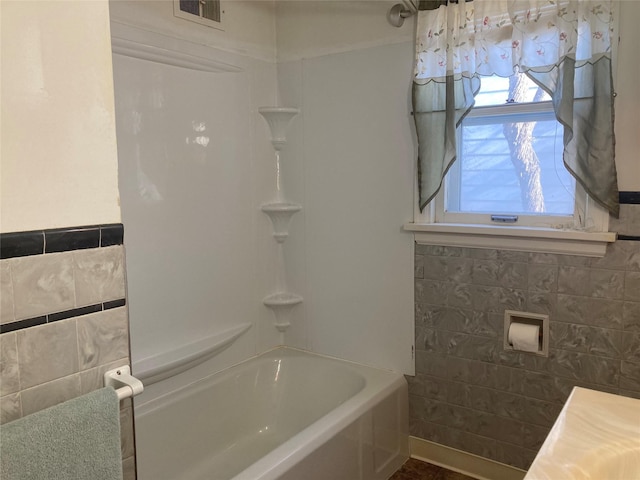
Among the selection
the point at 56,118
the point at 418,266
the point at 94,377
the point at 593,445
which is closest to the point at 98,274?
the point at 94,377

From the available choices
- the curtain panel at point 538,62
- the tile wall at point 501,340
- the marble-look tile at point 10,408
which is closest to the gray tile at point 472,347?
the tile wall at point 501,340

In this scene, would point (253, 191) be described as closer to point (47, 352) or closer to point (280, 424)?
point (280, 424)

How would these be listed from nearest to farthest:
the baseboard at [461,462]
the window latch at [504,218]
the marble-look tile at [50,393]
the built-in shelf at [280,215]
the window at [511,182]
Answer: the marble-look tile at [50,393]
the window at [511,182]
the window latch at [504,218]
the baseboard at [461,462]
the built-in shelf at [280,215]

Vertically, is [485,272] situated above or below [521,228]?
below

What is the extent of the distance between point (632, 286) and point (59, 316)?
1882 mm

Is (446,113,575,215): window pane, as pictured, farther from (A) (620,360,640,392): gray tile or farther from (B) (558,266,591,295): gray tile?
(A) (620,360,640,392): gray tile

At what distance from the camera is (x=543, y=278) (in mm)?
2008

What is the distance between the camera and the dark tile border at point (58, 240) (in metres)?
0.86

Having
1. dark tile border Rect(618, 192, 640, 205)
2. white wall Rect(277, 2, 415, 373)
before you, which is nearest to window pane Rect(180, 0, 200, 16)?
white wall Rect(277, 2, 415, 373)

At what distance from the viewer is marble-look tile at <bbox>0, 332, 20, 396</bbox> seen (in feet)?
2.84

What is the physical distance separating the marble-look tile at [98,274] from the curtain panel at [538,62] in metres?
1.49

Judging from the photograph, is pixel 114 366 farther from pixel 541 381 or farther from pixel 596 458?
pixel 541 381

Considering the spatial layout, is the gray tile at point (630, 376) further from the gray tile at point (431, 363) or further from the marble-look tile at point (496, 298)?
the gray tile at point (431, 363)

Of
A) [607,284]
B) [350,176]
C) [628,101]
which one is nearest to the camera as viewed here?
[628,101]
